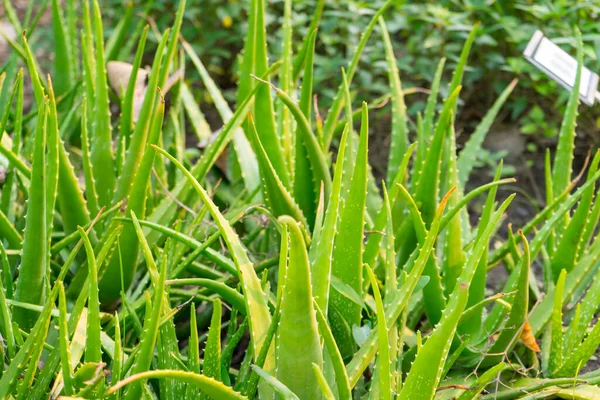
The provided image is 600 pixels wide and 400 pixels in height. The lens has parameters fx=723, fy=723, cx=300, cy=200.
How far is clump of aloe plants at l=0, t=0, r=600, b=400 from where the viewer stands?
78 centimetres

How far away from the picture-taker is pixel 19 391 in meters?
0.79

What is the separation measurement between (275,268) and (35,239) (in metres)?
0.41

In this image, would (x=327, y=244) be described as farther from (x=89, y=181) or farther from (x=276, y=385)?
(x=89, y=181)

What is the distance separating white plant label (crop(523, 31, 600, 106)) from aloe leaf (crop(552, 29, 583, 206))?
35 millimetres

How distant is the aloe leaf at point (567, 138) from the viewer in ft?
4.01

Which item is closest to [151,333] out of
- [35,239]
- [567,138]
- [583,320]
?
[35,239]

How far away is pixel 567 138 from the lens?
4.08ft

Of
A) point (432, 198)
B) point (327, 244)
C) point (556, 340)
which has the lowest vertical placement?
point (556, 340)

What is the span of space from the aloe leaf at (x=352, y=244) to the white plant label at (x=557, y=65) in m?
0.52

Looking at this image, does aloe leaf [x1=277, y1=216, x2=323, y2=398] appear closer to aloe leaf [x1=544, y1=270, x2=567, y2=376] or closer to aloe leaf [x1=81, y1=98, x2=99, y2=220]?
aloe leaf [x1=544, y1=270, x2=567, y2=376]

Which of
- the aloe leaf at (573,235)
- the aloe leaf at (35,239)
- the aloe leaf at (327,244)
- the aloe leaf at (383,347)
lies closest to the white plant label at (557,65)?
the aloe leaf at (573,235)

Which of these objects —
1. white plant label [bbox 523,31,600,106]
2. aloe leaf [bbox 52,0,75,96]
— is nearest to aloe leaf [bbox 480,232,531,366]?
white plant label [bbox 523,31,600,106]

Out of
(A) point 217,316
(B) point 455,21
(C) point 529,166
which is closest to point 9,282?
(A) point 217,316

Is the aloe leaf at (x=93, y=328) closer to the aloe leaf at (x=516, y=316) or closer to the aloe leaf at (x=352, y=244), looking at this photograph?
the aloe leaf at (x=352, y=244)
